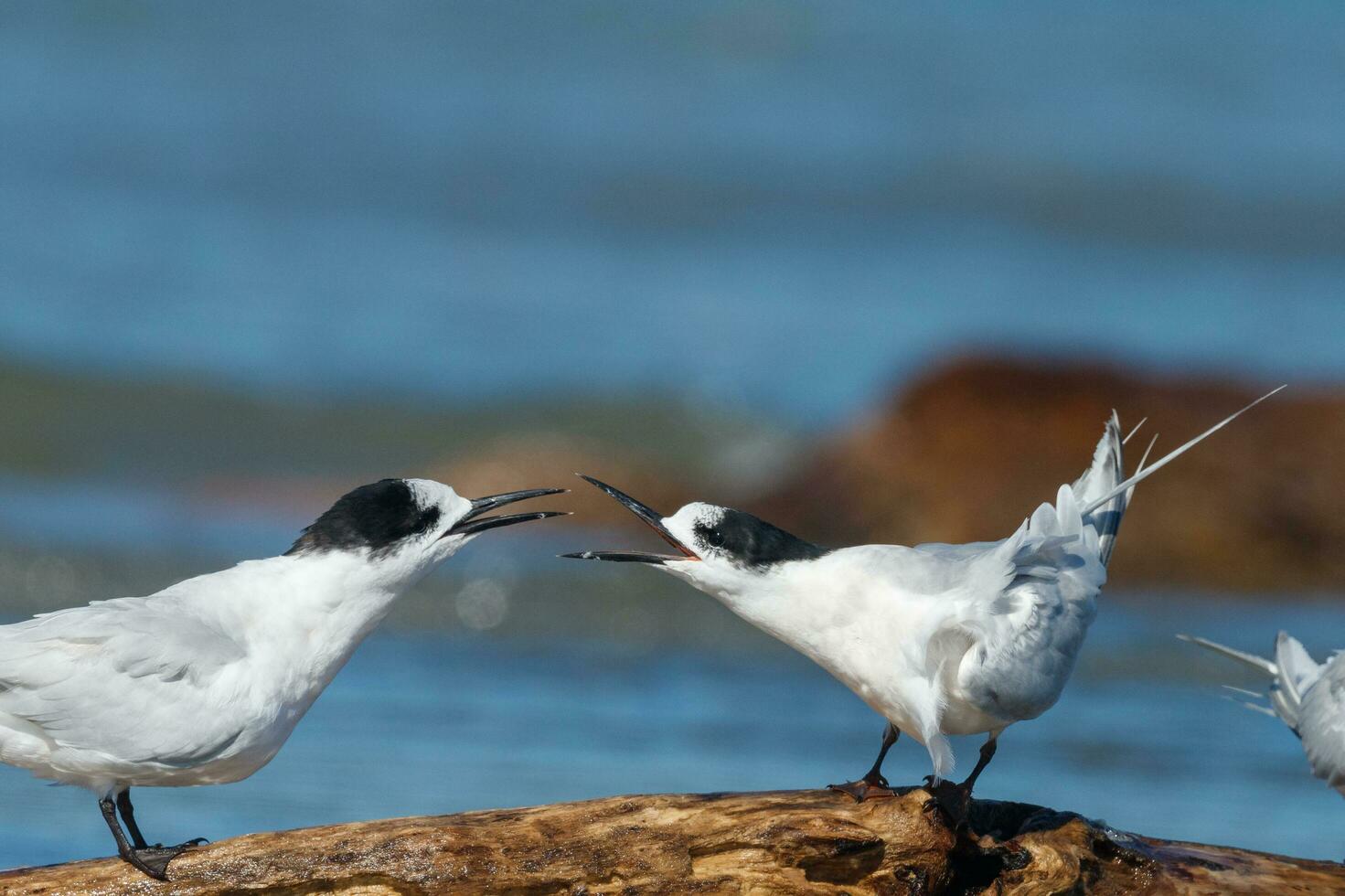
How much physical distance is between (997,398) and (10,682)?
10.9 m

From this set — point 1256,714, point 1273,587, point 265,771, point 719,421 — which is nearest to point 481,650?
point 265,771

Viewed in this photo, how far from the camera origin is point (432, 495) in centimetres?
487

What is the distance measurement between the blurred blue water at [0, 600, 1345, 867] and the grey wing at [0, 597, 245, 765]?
5.27 ft

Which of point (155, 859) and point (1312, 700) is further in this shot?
point (1312, 700)

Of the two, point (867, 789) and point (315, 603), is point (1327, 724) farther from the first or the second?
point (315, 603)

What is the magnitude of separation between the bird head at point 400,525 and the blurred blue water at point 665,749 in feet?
6.00

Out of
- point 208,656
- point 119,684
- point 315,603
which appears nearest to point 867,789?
point 315,603

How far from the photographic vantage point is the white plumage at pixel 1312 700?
5.95 meters

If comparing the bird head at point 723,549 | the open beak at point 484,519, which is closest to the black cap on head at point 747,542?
the bird head at point 723,549

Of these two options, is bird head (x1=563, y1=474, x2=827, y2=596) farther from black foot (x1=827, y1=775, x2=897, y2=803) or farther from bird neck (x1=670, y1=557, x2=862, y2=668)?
black foot (x1=827, y1=775, x2=897, y2=803)

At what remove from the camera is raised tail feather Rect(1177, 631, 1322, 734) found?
6.40m

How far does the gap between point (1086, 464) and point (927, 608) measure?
29.2ft

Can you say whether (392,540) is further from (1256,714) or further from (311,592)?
(1256,714)

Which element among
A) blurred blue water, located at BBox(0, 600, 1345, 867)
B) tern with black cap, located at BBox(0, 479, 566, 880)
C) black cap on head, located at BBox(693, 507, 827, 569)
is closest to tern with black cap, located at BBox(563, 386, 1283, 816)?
black cap on head, located at BBox(693, 507, 827, 569)
